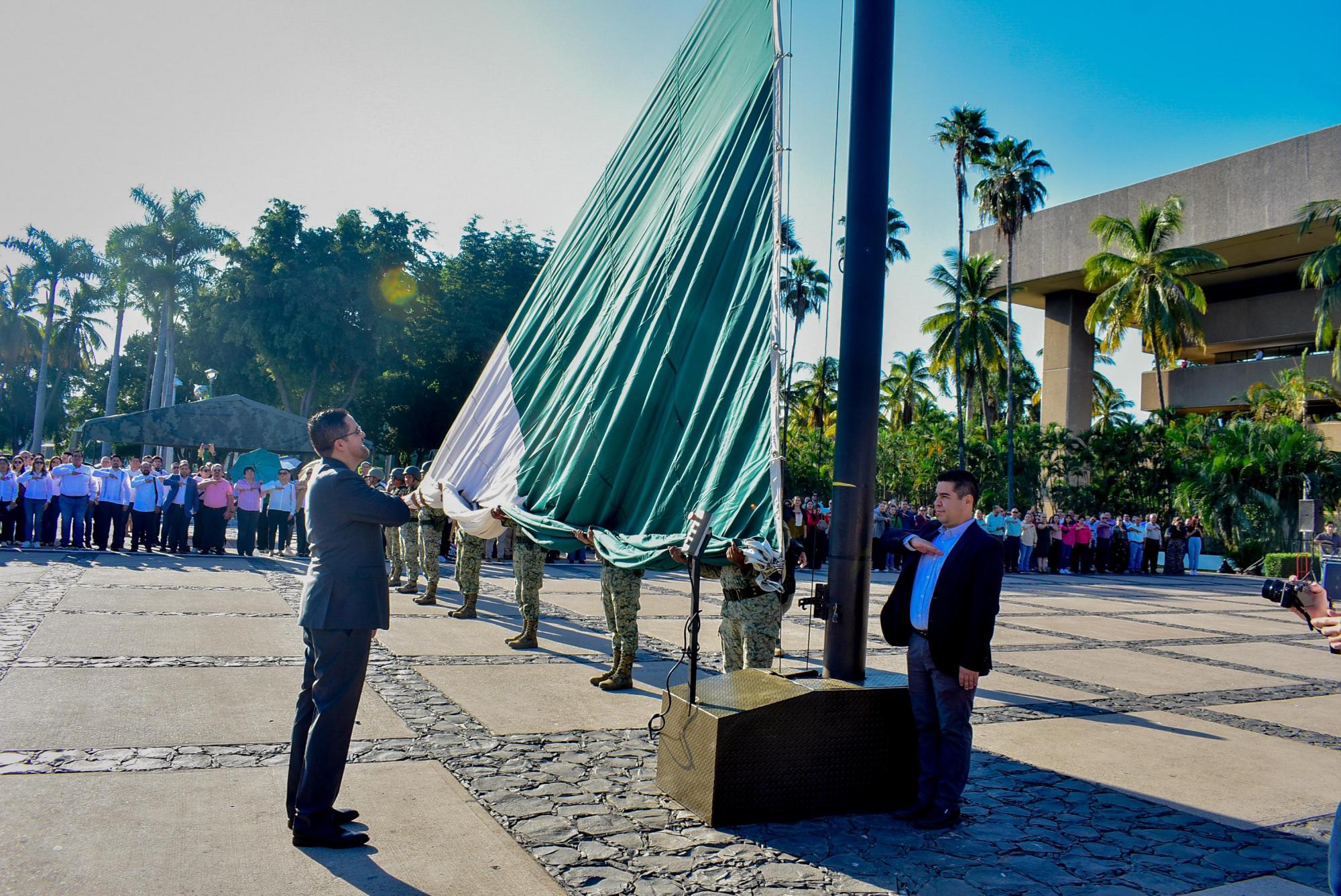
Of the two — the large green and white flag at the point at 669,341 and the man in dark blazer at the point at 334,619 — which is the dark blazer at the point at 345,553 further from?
the large green and white flag at the point at 669,341

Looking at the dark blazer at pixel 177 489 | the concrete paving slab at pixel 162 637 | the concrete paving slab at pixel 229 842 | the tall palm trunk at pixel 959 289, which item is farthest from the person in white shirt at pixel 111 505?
the tall palm trunk at pixel 959 289

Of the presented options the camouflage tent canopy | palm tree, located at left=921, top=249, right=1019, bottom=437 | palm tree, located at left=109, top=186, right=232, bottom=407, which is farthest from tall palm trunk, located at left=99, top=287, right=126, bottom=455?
palm tree, located at left=921, top=249, right=1019, bottom=437

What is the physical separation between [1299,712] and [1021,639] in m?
3.54

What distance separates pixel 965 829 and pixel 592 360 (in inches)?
145

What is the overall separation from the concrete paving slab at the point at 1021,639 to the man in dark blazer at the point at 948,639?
594 centimetres

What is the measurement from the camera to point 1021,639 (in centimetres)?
1066

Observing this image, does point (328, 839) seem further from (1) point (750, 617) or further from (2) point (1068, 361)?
(2) point (1068, 361)

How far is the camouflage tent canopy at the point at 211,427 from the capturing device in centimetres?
1825

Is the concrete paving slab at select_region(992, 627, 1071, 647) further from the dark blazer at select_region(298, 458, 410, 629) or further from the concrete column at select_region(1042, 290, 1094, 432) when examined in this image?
the concrete column at select_region(1042, 290, 1094, 432)

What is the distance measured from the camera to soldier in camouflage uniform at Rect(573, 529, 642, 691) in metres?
6.86

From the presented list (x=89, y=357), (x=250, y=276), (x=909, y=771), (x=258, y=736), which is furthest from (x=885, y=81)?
(x=89, y=357)

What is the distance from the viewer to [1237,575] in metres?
27.1

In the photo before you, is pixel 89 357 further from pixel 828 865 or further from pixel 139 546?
pixel 828 865

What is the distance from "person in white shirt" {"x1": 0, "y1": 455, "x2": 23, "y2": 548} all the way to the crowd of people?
0.01 m
